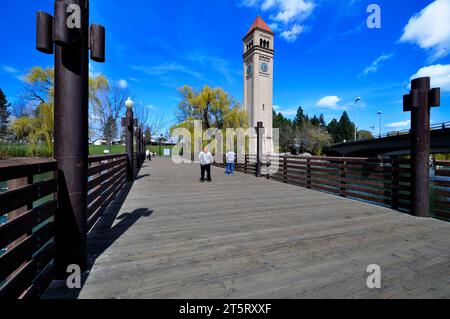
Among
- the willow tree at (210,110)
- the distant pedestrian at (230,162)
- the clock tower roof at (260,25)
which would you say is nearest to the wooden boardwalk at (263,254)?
the distant pedestrian at (230,162)

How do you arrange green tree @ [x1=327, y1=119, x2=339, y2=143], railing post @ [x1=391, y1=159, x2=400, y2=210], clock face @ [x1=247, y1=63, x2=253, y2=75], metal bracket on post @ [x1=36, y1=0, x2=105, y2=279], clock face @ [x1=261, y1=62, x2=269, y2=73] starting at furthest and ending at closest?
green tree @ [x1=327, y1=119, x2=339, y2=143]
clock face @ [x1=247, y1=63, x2=253, y2=75]
clock face @ [x1=261, y1=62, x2=269, y2=73]
railing post @ [x1=391, y1=159, x2=400, y2=210]
metal bracket on post @ [x1=36, y1=0, x2=105, y2=279]

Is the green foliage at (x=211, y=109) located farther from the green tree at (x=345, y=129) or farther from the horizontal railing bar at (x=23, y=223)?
the green tree at (x=345, y=129)

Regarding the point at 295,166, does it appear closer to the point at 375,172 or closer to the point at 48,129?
the point at 375,172

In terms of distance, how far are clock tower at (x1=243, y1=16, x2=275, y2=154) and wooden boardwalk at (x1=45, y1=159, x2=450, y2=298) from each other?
47901 millimetres

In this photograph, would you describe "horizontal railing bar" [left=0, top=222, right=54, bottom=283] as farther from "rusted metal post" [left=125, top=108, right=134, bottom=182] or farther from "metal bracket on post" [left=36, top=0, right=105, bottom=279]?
"rusted metal post" [left=125, top=108, right=134, bottom=182]

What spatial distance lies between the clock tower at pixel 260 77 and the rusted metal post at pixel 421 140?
47046 millimetres

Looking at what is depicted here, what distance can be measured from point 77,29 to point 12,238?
199 centimetres

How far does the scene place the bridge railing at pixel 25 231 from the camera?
1.63 meters

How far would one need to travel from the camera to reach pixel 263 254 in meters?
2.96

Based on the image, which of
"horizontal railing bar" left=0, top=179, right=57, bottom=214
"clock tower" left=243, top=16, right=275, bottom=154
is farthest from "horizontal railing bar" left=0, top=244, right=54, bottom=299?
"clock tower" left=243, top=16, right=275, bottom=154

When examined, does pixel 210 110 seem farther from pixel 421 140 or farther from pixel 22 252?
pixel 22 252

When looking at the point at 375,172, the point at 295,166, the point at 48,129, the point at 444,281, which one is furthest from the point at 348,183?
the point at 48,129

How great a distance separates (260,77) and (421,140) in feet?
174

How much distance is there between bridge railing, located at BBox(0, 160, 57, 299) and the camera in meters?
1.63
